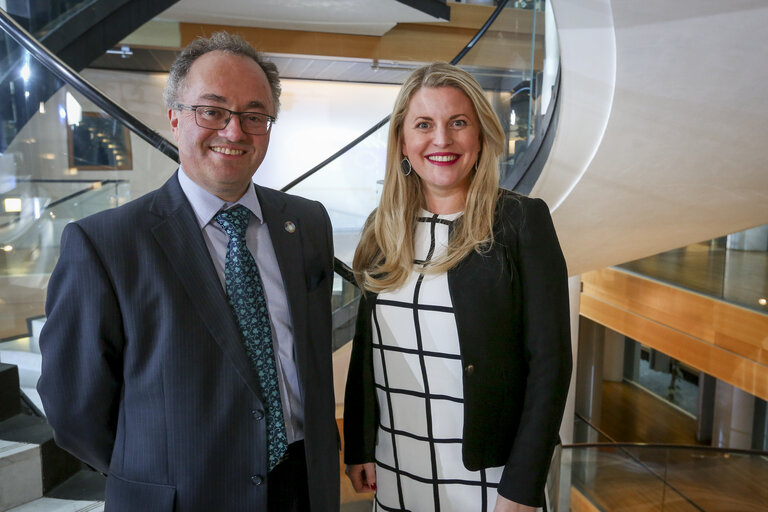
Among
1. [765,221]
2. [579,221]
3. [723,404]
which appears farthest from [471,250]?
[723,404]

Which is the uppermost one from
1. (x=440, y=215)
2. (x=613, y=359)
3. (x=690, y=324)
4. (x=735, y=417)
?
(x=440, y=215)

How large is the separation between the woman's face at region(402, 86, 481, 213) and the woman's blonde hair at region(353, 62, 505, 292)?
2cm

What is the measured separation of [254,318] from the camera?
143cm

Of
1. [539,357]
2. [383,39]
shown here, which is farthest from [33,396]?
[383,39]

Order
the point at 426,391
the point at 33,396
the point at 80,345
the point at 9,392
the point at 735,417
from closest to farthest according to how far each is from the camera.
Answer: the point at 80,345 < the point at 426,391 < the point at 9,392 < the point at 33,396 < the point at 735,417

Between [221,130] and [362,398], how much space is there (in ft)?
2.97

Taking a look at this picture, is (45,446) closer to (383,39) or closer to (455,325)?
Result: (455,325)

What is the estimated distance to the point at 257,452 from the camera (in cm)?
138

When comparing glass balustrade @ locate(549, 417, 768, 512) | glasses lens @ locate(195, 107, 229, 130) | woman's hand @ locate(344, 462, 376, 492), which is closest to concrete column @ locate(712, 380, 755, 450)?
glass balustrade @ locate(549, 417, 768, 512)

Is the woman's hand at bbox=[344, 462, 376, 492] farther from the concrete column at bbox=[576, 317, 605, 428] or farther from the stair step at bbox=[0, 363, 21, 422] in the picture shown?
the concrete column at bbox=[576, 317, 605, 428]

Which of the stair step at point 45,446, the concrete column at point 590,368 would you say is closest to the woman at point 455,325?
the stair step at point 45,446

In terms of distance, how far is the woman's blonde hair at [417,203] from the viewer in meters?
1.71

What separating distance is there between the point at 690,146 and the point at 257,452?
3.16 m

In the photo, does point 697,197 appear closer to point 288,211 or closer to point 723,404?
point 288,211
